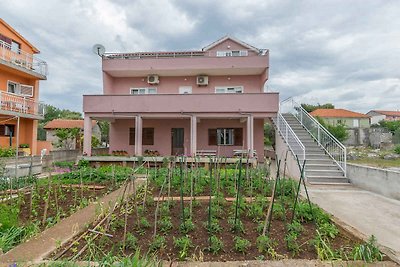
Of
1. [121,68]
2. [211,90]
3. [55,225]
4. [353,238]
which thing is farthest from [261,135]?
[55,225]

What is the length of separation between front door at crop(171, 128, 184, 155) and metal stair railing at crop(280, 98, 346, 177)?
7236mm

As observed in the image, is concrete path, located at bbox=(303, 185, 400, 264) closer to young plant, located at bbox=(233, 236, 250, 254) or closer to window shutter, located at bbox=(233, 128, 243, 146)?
young plant, located at bbox=(233, 236, 250, 254)

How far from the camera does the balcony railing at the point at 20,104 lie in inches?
617

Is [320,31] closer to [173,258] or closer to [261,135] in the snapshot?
[261,135]

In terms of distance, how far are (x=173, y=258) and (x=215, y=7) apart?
11.0m

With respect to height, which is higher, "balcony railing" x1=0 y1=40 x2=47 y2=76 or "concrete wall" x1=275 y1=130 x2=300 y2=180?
"balcony railing" x1=0 y1=40 x2=47 y2=76

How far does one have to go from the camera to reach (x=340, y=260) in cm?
289

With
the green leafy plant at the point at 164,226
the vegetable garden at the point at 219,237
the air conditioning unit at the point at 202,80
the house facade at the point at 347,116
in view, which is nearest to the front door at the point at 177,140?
the air conditioning unit at the point at 202,80

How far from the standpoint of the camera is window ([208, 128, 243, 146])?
16875 mm

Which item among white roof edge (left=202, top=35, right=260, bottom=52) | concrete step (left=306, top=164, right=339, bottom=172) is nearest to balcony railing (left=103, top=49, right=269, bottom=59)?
white roof edge (left=202, top=35, right=260, bottom=52)

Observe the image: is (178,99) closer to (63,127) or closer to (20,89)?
(20,89)

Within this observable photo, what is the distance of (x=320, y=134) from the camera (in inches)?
492

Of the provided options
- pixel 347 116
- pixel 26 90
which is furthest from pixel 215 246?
pixel 347 116

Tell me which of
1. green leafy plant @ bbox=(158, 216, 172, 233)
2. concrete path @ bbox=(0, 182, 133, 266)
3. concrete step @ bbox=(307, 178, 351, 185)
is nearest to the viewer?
concrete path @ bbox=(0, 182, 133, 266)
